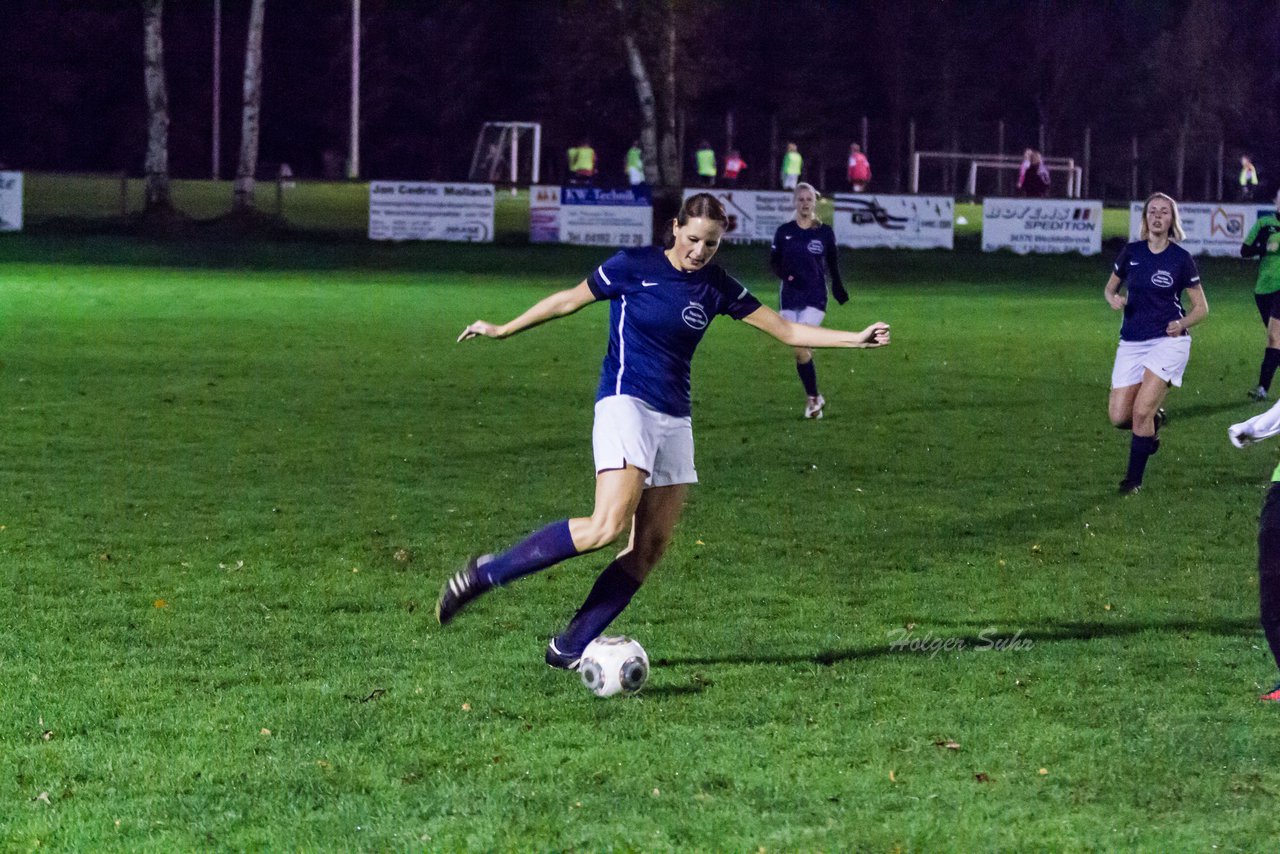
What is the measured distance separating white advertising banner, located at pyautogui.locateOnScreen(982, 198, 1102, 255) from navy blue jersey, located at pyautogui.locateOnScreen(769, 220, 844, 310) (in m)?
22.5

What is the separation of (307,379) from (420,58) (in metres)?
60.1

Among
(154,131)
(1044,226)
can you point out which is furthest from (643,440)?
(154,131)

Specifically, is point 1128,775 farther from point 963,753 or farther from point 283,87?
point 283,87

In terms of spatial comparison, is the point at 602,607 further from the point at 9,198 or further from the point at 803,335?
the point at 9,198

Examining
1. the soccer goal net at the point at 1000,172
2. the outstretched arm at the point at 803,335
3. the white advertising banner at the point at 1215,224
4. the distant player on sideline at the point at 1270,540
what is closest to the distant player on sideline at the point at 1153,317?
the outstretched arm at the point at 803,335

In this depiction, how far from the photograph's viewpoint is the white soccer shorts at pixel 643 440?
6.46 metres

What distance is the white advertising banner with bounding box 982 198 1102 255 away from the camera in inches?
1457

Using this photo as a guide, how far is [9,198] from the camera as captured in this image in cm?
3616

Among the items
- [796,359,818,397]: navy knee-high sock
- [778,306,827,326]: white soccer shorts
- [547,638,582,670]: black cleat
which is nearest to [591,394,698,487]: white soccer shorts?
[547,638,582,670]: black cleat

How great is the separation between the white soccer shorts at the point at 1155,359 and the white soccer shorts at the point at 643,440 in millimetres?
5382

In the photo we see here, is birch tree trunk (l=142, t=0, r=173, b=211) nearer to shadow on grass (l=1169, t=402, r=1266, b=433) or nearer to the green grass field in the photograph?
the green grass field

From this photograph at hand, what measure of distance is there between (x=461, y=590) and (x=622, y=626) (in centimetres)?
107

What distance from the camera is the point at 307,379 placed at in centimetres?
1697

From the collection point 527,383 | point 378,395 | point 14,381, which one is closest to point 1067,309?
point 527,383
